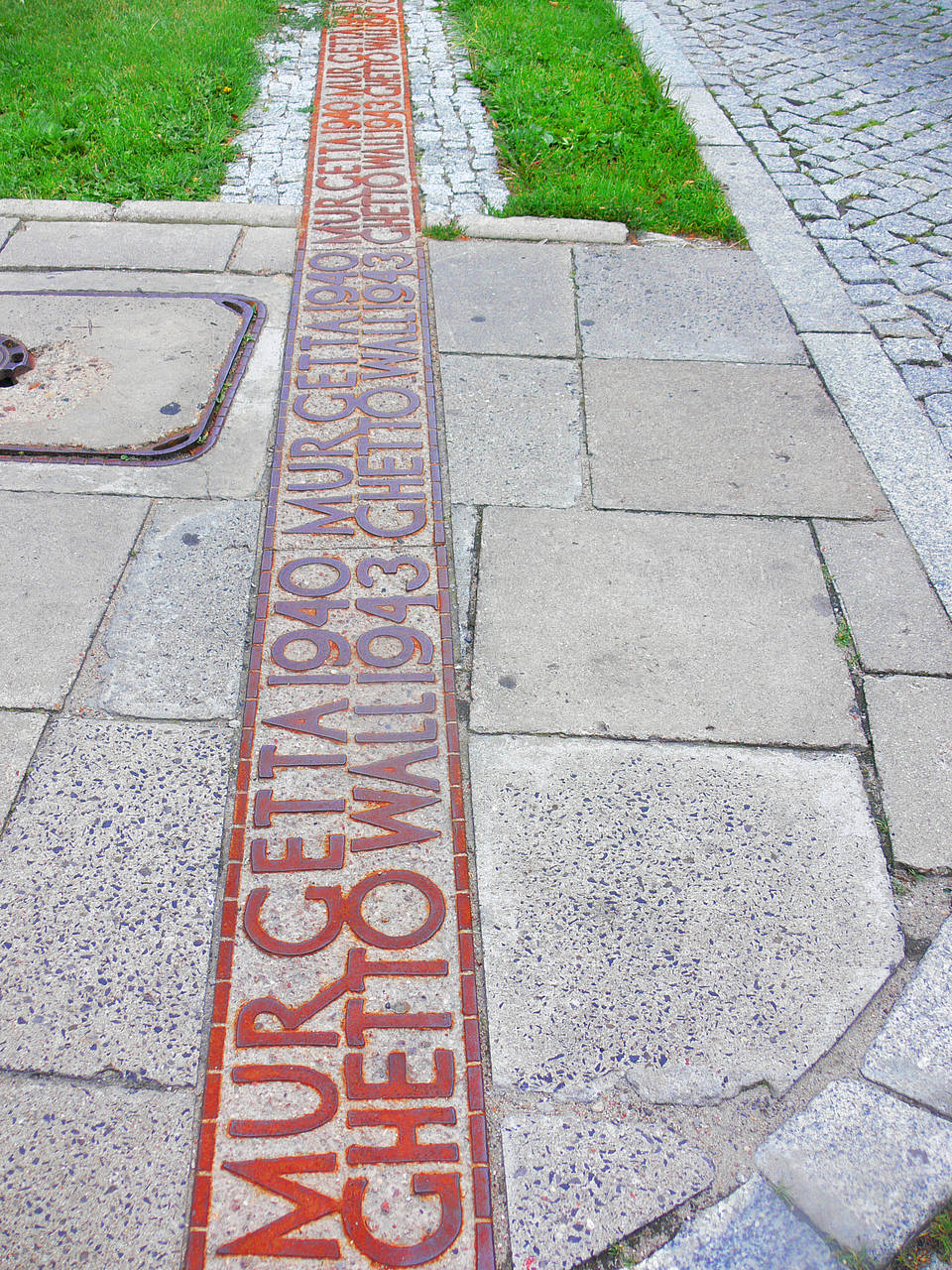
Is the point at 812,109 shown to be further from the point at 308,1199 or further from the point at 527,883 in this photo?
the point at 308,1199

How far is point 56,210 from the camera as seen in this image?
484 cm

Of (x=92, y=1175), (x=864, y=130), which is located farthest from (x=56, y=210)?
(x=864, y=130)

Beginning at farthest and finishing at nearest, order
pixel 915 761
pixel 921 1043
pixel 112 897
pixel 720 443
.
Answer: pixel 720 443 → pixel 915 761 → pixel 112 897 → pixel 921 1043

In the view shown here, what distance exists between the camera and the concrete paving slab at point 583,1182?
1674 mm

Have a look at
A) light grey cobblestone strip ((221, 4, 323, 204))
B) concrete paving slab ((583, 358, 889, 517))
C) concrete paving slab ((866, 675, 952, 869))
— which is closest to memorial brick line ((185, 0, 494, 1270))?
concrete paving slab ((583, 358, 889, 517))

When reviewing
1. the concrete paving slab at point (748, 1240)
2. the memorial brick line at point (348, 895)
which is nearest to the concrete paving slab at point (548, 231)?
the memorial brick line at point (348, 895)

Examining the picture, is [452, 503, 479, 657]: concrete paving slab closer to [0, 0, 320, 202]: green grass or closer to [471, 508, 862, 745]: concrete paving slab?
[471, 508, 862, 745]: concrete paving slab

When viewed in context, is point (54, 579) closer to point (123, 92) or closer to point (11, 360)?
point (11, 360)

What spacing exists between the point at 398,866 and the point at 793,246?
3999mm

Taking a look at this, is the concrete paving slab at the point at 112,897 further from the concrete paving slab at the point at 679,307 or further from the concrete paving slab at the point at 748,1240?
the concrete paving slab at the point at 679,307

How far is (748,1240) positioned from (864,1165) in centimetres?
27

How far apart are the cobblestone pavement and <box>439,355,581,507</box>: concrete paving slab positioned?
1.44 meters

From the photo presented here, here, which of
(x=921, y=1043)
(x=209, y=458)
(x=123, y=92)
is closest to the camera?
(x=921, y=1043)

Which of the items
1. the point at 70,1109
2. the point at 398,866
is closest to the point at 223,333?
the point at 398,866
